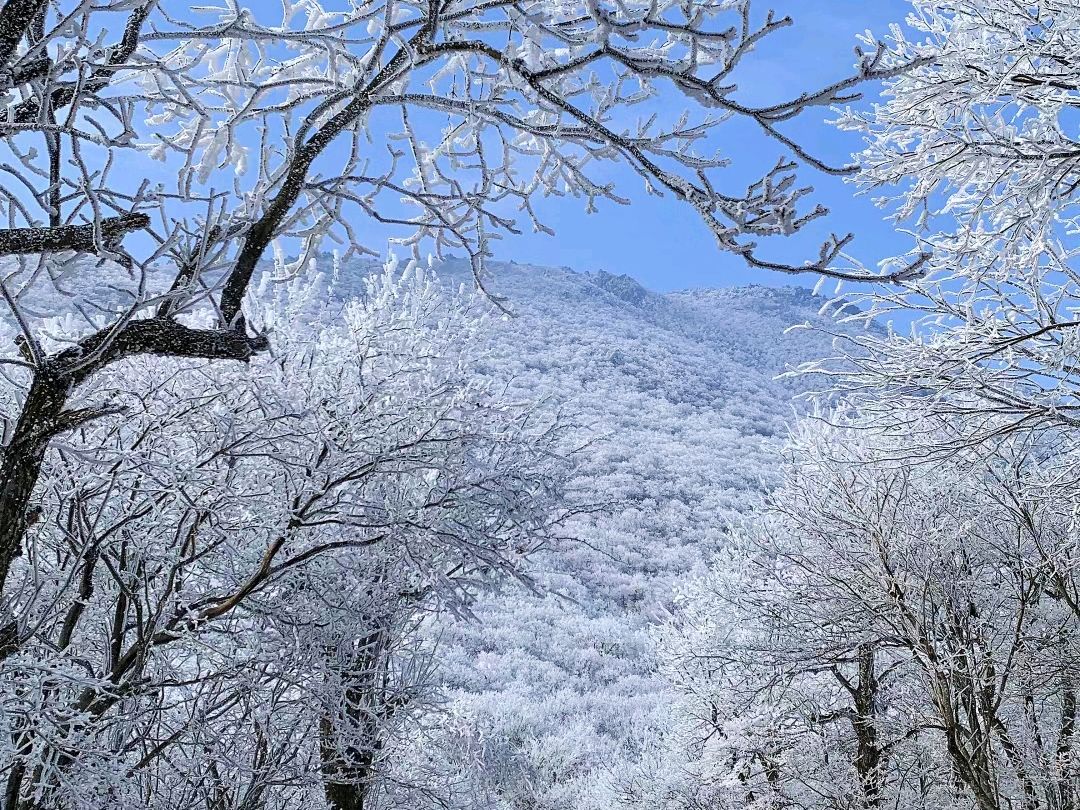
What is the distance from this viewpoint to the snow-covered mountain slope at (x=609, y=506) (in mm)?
A: 17594

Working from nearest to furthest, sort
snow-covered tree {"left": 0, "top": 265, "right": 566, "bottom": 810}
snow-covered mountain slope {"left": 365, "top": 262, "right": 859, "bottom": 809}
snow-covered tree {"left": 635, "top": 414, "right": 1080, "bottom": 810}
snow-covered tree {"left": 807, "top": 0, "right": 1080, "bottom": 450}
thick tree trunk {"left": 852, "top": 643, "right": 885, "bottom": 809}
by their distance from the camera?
snow-covered tree {"left": 0, "top": 265, "right": 566, "bottom": 810} < snow-covered tree {"left": 807, "top": 0, "right": 1080, "bottom": 450} < snow-covered tree {"left": 635, "top": 414, "right": 1080, "bottom": 810} < thick tree trunk {"left": 852, "top": 643, "right": 885, "bottom": 809} < snow-covered mountain slope {"left": 365, "top": 262, "right": 859, "bottom": 809}

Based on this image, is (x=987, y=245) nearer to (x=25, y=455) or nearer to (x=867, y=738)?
(x=25, y=455)

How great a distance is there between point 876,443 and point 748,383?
64675 mm

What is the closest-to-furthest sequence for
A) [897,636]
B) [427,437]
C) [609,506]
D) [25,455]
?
[25,455] → [427,437] → [897,636] → [609,506]

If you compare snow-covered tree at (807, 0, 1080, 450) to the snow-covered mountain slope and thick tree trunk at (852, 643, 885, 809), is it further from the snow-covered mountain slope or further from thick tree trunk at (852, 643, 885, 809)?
thick tree trunk at (852, 643, 885, 809)

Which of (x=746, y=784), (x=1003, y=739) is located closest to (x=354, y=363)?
(x=1003, y=739)

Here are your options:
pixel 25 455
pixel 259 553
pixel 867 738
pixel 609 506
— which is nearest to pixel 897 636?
pixel 609 506

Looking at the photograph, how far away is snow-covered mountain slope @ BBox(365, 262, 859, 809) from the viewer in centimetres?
1759

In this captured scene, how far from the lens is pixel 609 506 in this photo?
786 centimetres

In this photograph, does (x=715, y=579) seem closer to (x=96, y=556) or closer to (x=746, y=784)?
(x=746, y=784)

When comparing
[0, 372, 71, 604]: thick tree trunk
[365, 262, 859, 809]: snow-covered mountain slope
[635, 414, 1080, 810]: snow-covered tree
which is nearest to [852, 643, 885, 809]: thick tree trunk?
[635, 414, 1080, 810]: snow-covered tree

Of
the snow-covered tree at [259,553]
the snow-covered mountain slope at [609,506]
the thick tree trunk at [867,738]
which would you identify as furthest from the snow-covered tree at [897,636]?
the snow-covered tree at [259,553]

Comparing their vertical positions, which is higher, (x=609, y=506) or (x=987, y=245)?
(x=987, y=245)

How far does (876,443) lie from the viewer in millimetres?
11469
